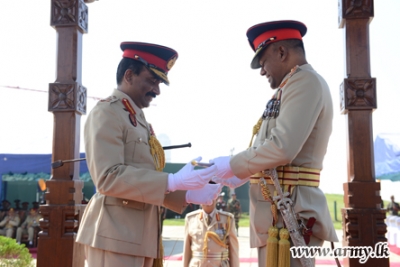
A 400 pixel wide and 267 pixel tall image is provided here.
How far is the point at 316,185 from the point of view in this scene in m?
2.72

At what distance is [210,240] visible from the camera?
5.75 meters

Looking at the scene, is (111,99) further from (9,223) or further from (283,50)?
(9,223)

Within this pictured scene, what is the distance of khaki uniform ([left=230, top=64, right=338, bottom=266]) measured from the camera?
8.38 ft

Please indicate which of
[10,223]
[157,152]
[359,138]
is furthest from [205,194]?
[10,223]

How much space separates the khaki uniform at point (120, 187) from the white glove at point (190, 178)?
5cm

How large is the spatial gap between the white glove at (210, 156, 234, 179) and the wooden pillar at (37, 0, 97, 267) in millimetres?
1896

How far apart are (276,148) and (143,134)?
36.5 inches

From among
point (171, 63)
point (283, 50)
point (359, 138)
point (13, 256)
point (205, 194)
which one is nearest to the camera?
point (283, 50)

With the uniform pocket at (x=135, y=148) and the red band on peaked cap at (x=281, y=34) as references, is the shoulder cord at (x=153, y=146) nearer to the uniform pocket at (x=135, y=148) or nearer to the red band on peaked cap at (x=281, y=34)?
the uniform pocket at (x=135, y=148)

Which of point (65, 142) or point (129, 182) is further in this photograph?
point (65, 142)

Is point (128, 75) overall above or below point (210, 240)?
above

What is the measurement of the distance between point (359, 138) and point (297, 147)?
1.75m

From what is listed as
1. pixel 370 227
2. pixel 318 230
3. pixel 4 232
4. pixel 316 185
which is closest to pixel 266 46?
pixel 316 185

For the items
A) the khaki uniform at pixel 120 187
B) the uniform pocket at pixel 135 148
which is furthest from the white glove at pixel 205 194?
the uniform pocket at pixel 135 148
